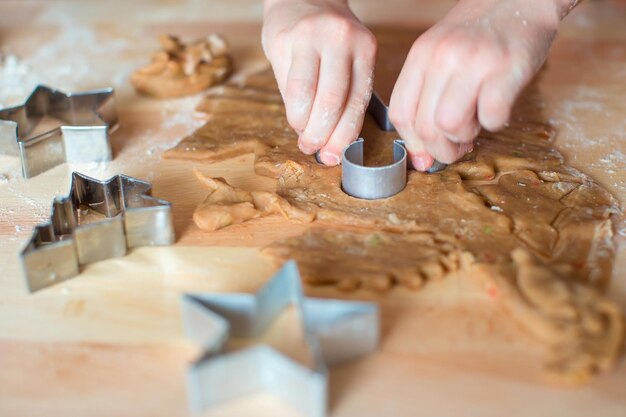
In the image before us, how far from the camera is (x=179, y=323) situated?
937 mm

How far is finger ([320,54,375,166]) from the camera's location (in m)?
1.19

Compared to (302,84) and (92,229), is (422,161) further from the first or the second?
(92,229)

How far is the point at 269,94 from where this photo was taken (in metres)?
1.53

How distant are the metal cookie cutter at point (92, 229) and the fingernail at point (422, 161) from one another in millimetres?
406

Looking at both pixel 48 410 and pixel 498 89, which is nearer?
pixel 48 410

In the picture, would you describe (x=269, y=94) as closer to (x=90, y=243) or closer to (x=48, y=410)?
(x=90, y=243)

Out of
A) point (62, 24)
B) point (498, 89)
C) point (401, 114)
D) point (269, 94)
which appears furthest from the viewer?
point (62, 24)

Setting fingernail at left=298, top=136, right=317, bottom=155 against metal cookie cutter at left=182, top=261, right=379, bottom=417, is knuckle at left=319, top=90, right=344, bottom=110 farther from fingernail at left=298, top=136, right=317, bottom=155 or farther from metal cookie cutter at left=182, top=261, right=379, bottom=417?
metal cookie cutter at left=182, top=261, right=379, bottom=417

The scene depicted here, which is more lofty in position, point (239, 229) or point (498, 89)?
point (498, 89)

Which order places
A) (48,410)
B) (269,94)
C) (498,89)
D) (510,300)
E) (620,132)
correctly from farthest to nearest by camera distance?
(269,94), (620,132), (498,89), (510,300), (48,410)

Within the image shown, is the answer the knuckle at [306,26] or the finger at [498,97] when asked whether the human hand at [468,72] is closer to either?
the finger at [498,97]

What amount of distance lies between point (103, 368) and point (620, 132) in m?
1.05

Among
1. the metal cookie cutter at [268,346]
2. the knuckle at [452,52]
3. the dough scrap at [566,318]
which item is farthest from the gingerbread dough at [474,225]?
the knuckle at [452,52]

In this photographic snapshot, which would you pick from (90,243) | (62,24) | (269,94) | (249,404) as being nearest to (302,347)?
(249,404)
